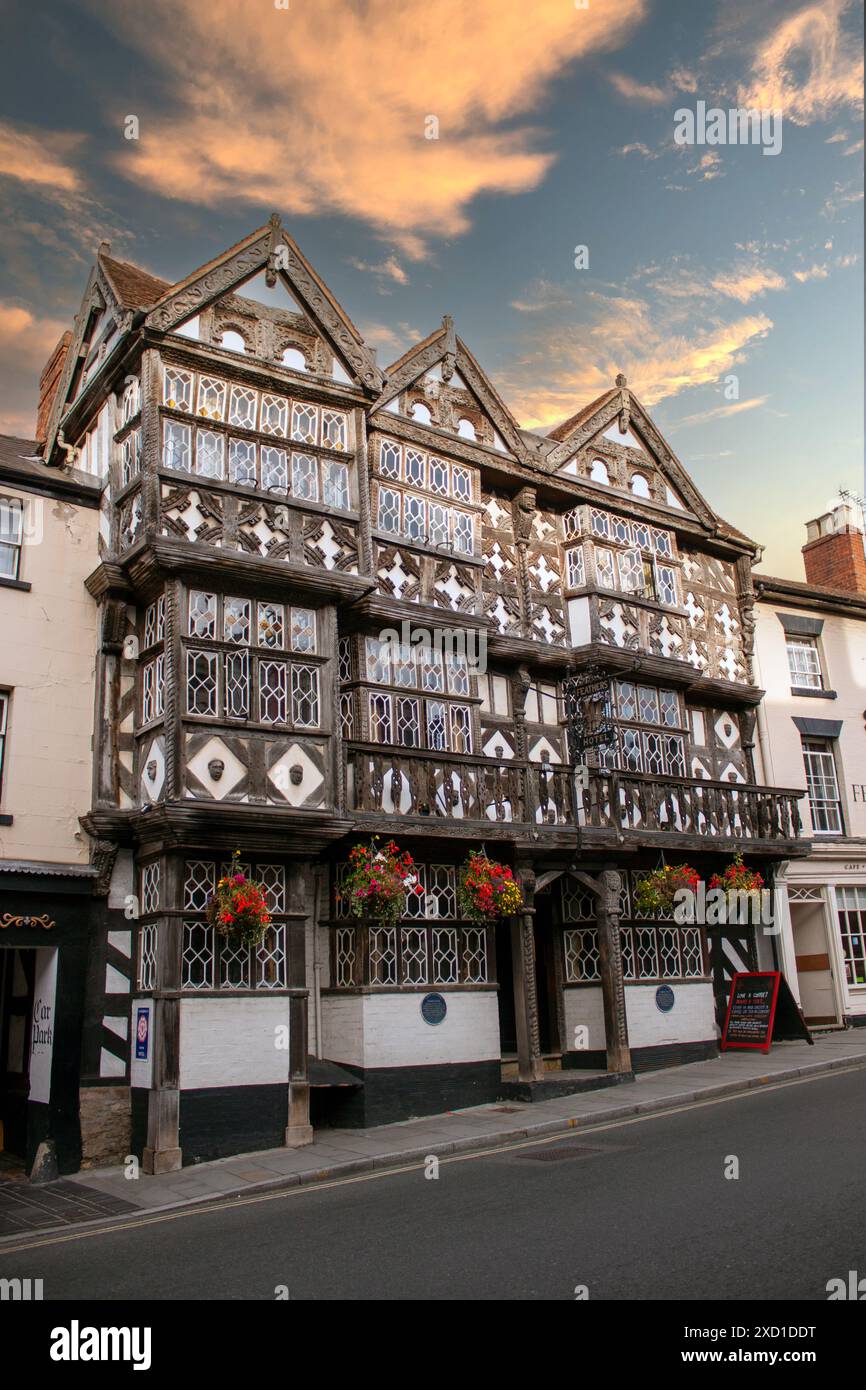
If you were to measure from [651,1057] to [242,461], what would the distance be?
460 inches

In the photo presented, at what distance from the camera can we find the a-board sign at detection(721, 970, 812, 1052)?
63.1ft

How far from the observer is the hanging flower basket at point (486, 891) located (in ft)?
51.1

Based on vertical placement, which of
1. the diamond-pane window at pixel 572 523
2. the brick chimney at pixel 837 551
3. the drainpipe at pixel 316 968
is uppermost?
the brick chimney at pixel 837 551

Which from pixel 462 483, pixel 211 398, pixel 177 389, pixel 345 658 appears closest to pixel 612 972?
pixel 345 658

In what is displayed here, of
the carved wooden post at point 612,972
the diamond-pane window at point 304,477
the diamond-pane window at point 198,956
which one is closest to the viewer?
the diamond-pane window at point 198,956

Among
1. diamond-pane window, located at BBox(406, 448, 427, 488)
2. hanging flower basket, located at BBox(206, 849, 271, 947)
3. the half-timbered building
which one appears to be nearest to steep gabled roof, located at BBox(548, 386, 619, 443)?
the half-timbered building

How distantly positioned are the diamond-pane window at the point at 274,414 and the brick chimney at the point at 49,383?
213 inches

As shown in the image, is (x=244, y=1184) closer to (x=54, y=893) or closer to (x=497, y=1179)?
(x=497, y=1179)

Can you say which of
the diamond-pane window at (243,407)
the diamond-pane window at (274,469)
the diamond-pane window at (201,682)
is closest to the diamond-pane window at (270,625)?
the diamond-pane window at (201,682)

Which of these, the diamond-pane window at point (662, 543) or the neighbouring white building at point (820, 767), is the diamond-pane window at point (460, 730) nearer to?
the diamond-pane window at point (662, 543)

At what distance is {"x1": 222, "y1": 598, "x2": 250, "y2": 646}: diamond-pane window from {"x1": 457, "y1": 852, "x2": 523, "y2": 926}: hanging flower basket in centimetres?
465

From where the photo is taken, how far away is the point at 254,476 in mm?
15352

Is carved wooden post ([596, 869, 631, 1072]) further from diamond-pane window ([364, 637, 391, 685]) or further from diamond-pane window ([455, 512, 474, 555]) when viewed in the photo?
diamond-pane window ([455, 512, 474, 555])

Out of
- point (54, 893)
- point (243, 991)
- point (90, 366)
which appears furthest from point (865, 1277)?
point (90, 366)
